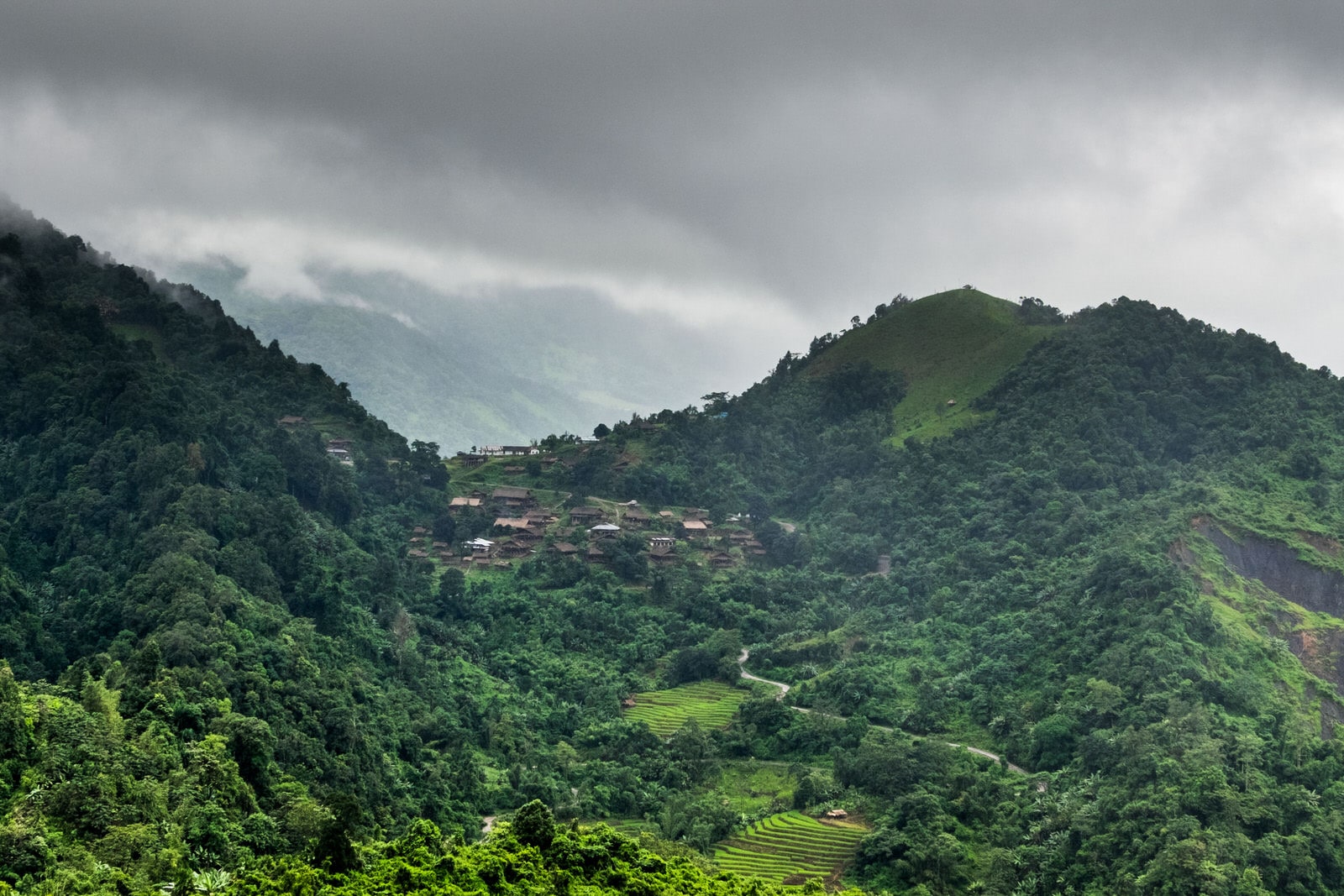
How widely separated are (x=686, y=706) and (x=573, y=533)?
16.5 metres

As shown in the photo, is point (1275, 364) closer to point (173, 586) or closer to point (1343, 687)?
point (1343, 687)

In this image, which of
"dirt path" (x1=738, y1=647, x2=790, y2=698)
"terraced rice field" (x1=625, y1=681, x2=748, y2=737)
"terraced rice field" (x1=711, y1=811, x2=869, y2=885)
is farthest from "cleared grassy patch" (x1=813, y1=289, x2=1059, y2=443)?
"terraced rice field" (x1=711, y1=811, x2=869, y2=885)

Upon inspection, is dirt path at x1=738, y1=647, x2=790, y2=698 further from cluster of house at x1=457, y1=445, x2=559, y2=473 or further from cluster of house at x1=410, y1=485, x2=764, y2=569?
cluster of house at x1=457, y1=445, x2=559, y2=473

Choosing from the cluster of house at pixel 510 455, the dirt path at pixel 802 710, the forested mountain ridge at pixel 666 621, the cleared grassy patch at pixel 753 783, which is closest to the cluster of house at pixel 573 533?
the forested mountain ridge at pixel 666 621

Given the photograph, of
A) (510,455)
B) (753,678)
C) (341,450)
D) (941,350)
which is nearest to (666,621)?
(753,678)

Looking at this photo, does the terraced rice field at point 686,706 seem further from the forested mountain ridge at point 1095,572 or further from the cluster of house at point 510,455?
the cluster of house at point 510,455

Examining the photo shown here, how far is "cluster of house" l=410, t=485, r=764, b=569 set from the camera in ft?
216

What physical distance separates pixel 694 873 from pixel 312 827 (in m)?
9.46

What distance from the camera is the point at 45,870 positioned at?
2391 centimetres

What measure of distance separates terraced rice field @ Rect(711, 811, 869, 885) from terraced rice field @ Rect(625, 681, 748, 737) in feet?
28.9

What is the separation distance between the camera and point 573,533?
67.4 metres

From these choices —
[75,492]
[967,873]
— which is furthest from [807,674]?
[75,492]

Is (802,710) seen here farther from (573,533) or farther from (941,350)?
(941,350)

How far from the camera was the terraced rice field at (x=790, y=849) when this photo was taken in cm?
3816
